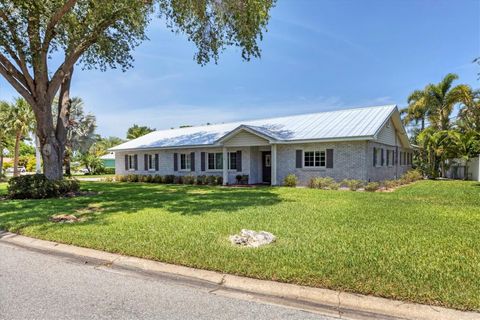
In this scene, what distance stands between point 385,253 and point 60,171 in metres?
14.1

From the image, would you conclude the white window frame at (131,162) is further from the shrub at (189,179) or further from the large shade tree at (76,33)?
the large shade tree at (76,33)

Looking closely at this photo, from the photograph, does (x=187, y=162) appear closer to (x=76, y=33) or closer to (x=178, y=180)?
(x=178, y=180)

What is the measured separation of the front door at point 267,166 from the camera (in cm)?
2039

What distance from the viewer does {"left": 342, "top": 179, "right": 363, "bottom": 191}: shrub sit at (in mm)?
15375

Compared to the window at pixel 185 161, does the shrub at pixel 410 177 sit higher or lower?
lower

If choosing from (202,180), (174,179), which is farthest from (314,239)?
(174,179)

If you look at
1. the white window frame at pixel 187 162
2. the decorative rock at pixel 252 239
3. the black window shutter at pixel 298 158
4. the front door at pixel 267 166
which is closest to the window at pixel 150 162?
the white window frame at pixel 187 162

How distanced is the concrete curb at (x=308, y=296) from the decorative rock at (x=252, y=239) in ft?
3.99

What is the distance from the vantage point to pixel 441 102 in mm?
28297

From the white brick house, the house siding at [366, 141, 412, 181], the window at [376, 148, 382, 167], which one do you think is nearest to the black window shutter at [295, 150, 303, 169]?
the white brick house

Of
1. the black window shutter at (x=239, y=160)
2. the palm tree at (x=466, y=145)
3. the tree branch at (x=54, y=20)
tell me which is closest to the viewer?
the tree branch at (x=54, y=20)

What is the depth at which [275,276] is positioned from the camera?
4.32 m

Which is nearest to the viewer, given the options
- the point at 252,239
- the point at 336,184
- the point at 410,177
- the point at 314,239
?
the point at 252,239

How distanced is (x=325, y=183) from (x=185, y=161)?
1108 centimetres
